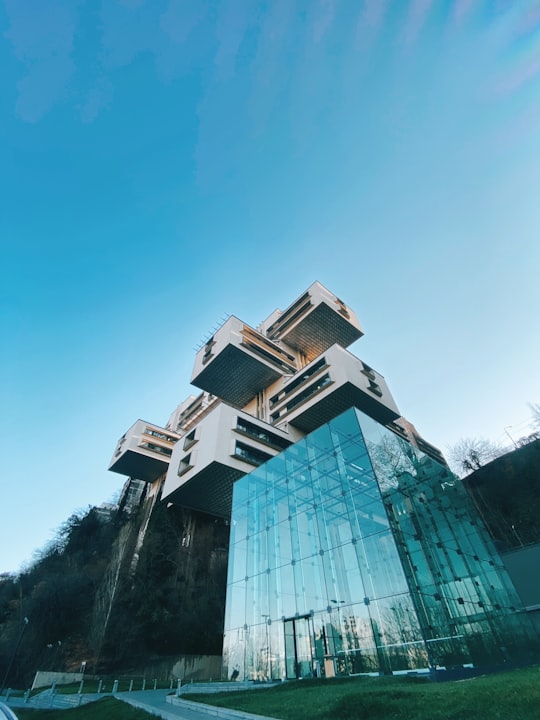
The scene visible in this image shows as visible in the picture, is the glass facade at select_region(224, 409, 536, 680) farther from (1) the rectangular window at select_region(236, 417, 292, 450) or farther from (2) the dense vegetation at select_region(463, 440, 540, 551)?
(2) the dense vegetation at select_region(463, 440, 540, 551)

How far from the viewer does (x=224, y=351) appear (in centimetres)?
4700

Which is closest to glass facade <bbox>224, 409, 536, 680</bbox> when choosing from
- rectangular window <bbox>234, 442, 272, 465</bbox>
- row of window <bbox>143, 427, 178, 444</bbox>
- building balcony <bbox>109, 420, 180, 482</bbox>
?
rectangular window <bbox>234, 442, 272, 465</bbox>

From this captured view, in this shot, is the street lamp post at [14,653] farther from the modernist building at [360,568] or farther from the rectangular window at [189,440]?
the modernist building at [360,568]

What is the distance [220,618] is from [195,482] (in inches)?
485

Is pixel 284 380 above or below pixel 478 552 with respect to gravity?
above

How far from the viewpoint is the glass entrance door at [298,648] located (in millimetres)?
12792

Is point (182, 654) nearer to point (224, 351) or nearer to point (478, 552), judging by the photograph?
point (478, 552)

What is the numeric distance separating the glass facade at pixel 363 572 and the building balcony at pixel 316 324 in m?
36.0

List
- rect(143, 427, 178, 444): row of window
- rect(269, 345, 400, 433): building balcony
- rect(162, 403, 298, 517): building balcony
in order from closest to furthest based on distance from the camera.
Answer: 1. rect(162, 403, 298, 517): building balcony
2. rect(269, 345, 400, 433): building balcony
3. rect(143, 427, 178, 444): row of window

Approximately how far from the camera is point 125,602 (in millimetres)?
30344

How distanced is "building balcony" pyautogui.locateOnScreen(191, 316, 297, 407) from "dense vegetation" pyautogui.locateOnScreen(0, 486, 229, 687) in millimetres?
17976

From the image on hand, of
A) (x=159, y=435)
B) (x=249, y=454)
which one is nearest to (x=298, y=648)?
Answer: (x=249, y=454)

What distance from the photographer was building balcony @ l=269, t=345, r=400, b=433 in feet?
125

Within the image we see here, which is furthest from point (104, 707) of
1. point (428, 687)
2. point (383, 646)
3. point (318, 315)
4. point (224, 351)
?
point (318, 315)
